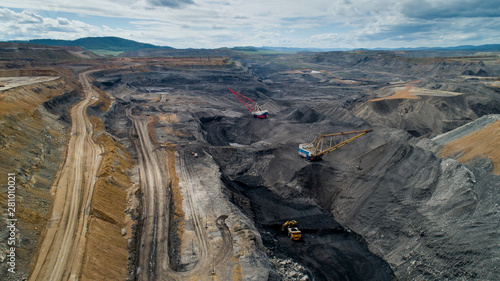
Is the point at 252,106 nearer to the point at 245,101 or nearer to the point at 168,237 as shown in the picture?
the point at 245,101

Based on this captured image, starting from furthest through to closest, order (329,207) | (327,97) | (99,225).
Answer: (327,97)
(329,207)
(99,225)

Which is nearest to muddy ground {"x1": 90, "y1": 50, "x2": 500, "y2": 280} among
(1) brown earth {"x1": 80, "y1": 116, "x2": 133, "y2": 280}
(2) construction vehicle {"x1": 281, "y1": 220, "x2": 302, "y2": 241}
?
(2) construction vehicle {"x1": 281, "y1": 220, "x2": 302, "y2": 241}

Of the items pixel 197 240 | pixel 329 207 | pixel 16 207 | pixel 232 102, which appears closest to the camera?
pixel 16 207

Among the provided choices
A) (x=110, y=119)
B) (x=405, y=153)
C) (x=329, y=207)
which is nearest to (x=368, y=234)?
(x=329, y=207)

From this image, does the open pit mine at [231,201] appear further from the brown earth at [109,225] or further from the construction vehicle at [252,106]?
the construction vehicle at [252,106]

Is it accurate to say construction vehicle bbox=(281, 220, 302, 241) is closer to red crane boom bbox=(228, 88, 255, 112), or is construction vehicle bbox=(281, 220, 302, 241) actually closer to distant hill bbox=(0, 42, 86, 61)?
red crane boom bbox=(228, 88, 255, 112)

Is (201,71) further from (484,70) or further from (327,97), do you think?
(484,70)

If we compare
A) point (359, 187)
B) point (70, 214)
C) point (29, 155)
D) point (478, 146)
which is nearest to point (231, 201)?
point (70, 214)
